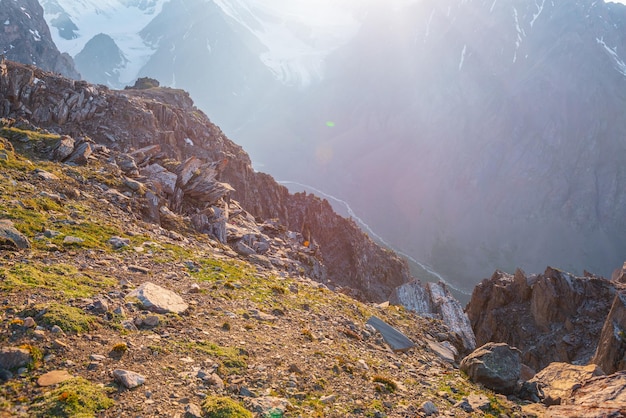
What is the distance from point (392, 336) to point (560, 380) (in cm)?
780

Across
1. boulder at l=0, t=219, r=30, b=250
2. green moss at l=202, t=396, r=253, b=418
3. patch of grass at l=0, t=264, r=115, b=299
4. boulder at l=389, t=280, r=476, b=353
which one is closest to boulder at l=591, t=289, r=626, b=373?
boulder at l=389, t=280, r=476, b=353

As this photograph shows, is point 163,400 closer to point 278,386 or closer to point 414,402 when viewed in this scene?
point 278,386

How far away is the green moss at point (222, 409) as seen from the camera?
30.2 feet

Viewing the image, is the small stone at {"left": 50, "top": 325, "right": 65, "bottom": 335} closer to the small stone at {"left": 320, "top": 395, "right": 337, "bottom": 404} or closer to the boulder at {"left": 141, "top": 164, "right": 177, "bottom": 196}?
the small stone at {"left": 320, "top": 395, "right": 337, "bottom": 404}

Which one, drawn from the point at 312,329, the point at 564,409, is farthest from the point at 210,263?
the point at 564,409

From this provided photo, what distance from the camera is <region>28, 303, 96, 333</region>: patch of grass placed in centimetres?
1065

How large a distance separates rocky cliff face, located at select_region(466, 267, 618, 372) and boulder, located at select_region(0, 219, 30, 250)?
180ft

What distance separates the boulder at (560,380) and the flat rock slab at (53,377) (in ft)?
56.2

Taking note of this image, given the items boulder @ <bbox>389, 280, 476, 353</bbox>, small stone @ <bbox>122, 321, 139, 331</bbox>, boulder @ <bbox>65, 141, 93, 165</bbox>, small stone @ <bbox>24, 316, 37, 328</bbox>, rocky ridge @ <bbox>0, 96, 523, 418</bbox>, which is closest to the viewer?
rocky ridge @ <bbox>0, 96, 523, 418</bbox>

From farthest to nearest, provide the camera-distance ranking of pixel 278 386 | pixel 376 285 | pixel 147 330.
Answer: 1. pixel 376 285
2. pixel 147 330
3. pixel 278 386

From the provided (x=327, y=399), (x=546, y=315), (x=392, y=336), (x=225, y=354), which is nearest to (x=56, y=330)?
(x=225, y=354)

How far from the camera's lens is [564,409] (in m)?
13.7

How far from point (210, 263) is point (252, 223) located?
787 inches

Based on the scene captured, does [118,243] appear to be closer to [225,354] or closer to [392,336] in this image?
[225,354]
